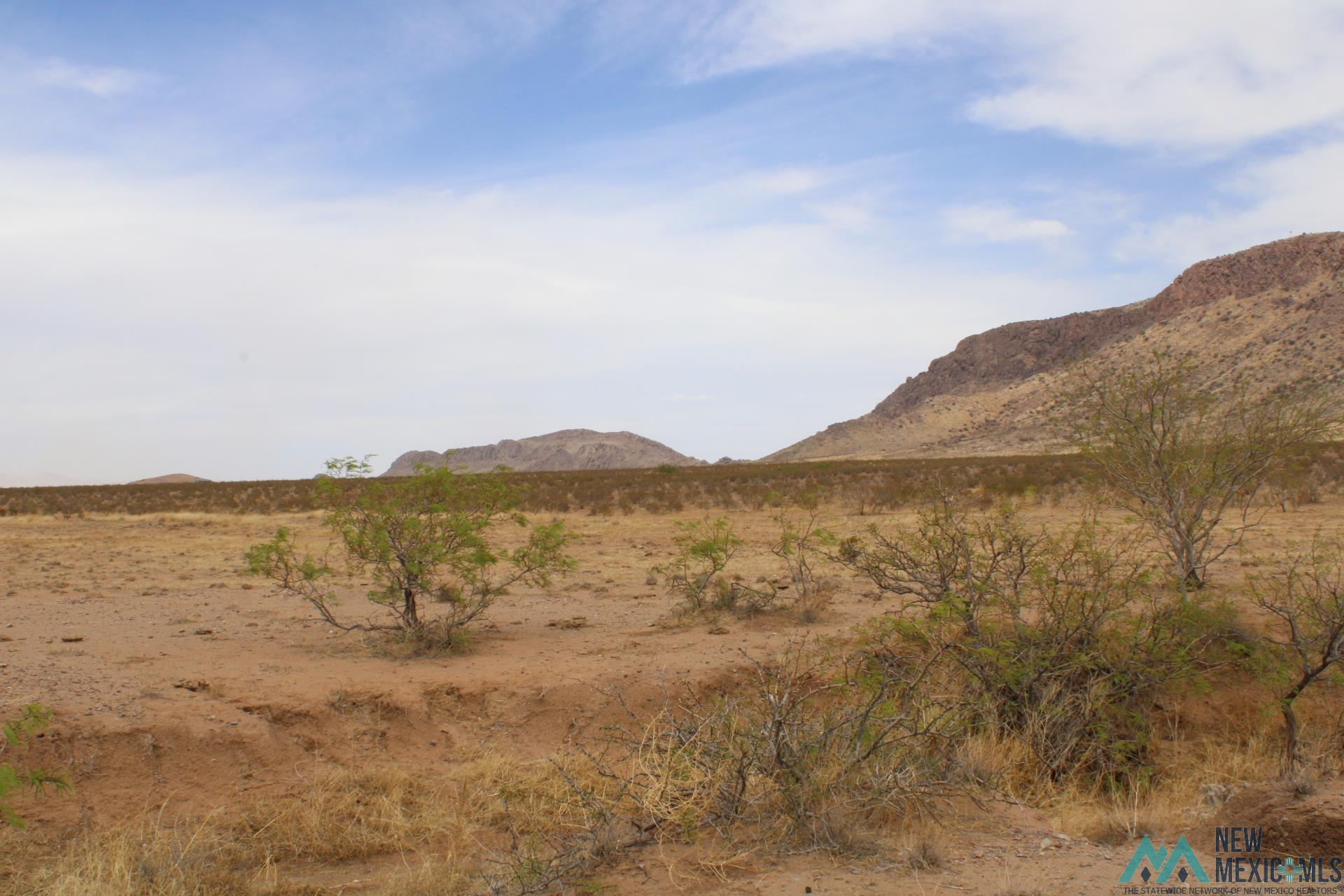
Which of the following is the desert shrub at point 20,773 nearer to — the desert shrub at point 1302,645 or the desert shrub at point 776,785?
the desert shrub at point 776,785

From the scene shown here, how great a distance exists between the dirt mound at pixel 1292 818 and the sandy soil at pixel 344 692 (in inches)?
34.2

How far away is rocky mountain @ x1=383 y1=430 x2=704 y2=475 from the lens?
472 feet

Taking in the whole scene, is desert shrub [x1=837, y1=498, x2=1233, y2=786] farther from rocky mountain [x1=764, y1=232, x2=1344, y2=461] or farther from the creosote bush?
rocky mountain [x1=764, y1=232, x2=1344, y2=461]

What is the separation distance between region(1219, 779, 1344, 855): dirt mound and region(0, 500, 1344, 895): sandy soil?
A: 87 centimetres

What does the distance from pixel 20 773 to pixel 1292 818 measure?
7333 mm

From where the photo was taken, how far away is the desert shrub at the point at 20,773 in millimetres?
4227

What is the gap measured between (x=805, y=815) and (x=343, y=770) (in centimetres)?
340

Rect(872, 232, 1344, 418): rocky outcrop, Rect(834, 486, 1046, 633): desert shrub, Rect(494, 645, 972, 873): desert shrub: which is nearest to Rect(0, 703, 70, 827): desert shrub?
Rect(494, 645, 972, 873): desert shrub

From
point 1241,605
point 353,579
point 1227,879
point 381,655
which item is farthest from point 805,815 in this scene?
point 353,579

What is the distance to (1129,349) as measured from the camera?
8275 cm

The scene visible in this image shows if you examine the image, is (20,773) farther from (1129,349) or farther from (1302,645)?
(1129,349)

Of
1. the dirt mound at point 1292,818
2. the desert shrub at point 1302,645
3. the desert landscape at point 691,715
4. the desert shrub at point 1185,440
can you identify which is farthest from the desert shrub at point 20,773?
the desert shrub at point 1185,440

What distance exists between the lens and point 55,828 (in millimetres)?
5355

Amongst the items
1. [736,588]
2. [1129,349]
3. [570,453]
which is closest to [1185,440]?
[736,588]
